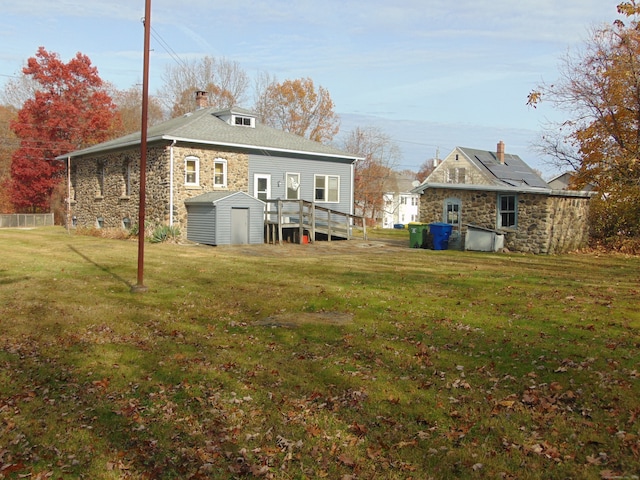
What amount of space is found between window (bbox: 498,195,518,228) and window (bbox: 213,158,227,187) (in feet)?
41.2

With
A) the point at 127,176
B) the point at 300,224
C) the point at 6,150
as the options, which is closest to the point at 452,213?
the point at 300,224

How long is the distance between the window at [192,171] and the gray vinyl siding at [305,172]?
2.93m

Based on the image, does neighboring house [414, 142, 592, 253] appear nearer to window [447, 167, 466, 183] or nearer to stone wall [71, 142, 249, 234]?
stone wall [71, 142, 249, 234]

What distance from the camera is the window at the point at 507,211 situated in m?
23.0

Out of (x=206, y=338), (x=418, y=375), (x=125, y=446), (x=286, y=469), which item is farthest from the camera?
(x=206, y=338)

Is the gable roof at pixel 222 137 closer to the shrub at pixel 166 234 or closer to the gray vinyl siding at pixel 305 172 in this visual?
the gray vinyl siding at pixel 305 172

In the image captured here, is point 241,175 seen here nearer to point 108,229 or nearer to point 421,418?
point 108,229

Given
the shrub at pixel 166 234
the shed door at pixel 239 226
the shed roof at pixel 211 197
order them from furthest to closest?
the shrub at pixel 166 234
the shed door at pixel 239 226
the shed roof at pixel 211 197

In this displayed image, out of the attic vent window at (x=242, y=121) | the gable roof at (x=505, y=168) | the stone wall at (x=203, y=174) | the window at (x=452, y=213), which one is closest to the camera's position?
the stone wall at (x=203, y=174)

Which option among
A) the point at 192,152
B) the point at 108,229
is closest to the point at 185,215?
the point at 192,152

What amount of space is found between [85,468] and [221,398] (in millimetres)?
1819

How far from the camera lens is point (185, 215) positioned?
24922mm

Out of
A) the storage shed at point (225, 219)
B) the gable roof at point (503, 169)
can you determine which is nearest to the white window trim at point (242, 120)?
the storage shed at point (225, 219)

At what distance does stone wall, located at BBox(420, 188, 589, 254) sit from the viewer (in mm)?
22031
